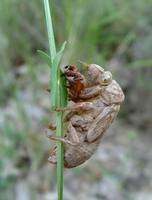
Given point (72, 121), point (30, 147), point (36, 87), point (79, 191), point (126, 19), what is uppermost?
point (72, 121)

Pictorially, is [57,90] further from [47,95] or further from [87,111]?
[47,95]

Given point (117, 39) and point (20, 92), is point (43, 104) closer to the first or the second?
point (20, 92)

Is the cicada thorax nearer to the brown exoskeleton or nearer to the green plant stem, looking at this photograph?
the brown exoskeleton

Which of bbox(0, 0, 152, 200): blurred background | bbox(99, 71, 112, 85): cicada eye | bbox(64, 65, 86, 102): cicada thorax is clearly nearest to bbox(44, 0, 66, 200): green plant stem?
bbox(64, 65, 86, 102): cicada thorax

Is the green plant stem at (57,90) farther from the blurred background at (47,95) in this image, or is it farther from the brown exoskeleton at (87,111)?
the blurred background at (47,95)

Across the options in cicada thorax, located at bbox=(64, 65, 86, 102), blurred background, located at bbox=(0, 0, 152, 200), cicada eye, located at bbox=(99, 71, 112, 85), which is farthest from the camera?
blurred background, located at bbox=(0, 0, 152, 200)

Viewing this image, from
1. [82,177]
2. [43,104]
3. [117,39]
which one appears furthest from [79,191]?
[117,39]
